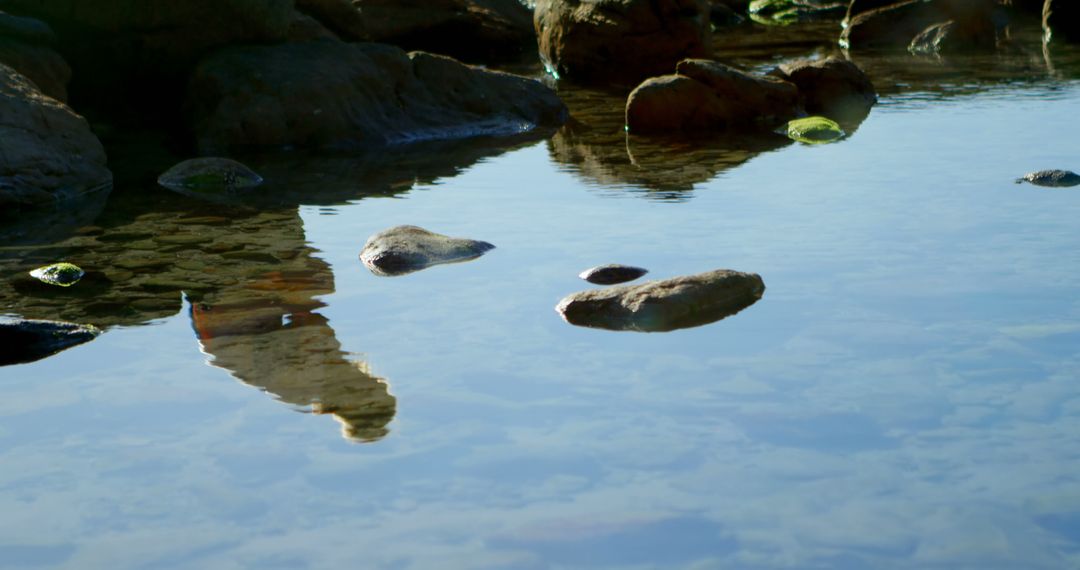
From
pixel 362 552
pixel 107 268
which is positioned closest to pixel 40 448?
pixel 362 552

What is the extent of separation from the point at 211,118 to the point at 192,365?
16.9ft

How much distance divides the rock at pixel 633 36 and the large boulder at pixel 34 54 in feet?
17.6

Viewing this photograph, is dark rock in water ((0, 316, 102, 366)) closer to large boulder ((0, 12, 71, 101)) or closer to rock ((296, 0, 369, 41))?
large boulder ((0, 12, 71, 101))

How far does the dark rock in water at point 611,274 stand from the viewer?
20.7 ft

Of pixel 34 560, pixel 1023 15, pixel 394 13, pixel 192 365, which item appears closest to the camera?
pixel 34 560

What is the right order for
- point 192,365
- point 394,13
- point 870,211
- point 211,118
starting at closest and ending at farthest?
1. point 192,365
2. point 870,211
3. point 211,118
4. point 394,13

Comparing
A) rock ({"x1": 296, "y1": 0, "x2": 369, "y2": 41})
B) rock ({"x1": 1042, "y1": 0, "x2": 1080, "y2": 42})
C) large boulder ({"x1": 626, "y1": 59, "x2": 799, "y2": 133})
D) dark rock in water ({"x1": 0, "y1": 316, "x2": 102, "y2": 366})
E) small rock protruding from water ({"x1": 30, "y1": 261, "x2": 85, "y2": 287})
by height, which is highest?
rock ({"x1": 296, "y1": 0, "x2": 369, "y2": 41})

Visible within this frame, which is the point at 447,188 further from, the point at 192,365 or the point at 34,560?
the point at 34,560

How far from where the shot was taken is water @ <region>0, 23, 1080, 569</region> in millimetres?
3842

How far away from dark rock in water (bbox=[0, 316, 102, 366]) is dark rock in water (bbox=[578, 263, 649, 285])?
2.06 meters

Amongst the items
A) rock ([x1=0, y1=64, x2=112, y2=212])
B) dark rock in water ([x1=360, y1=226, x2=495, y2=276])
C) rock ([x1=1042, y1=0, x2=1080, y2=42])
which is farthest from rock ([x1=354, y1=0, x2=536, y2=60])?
dark rock in water ([x1=360, y1=226, x2=495, y2=276])

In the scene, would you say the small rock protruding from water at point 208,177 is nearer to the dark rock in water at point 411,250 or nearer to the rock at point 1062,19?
the dark rock in water at point 411,250

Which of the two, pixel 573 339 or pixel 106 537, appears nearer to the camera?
pixel 106 537

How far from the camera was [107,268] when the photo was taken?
6.84 m
